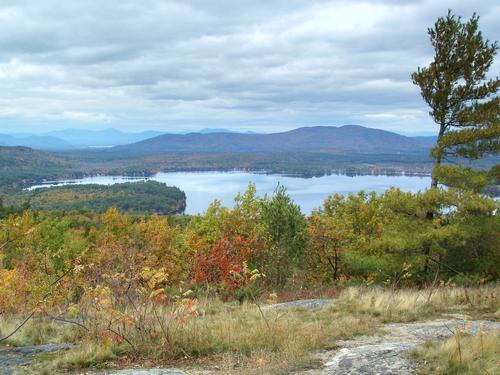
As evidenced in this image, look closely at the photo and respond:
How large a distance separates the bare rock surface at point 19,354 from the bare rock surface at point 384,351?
3.95 m

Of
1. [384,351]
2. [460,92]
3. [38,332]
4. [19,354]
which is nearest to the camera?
[384,351]

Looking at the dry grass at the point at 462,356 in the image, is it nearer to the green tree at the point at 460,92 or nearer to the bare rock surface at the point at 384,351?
the bare rock surface at the point at 384,351

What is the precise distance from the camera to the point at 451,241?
15.5 meters

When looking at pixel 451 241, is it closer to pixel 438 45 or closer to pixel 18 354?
pixel 438 45

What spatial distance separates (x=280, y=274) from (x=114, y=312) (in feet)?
50.6

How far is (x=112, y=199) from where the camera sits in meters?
155

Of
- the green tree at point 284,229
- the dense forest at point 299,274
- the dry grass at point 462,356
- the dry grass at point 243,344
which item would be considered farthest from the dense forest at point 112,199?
the dry grass at point 462,356

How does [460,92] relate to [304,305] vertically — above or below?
above

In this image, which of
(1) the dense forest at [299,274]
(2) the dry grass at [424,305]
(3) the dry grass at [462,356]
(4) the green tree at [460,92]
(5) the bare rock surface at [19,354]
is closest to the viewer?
(3) the dry grass at [462,356]

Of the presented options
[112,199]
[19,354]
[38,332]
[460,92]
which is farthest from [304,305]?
[112,199]

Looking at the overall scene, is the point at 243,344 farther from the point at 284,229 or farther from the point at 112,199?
the point at 112,199

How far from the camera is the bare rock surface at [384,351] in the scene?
5758 millimetres

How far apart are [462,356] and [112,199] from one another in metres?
158

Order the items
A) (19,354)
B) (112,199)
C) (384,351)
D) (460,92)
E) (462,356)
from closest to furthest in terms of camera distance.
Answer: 1. (462,356)
2. (384,351)
3. (19,354)
4. (460,92)
5. (112,199)
